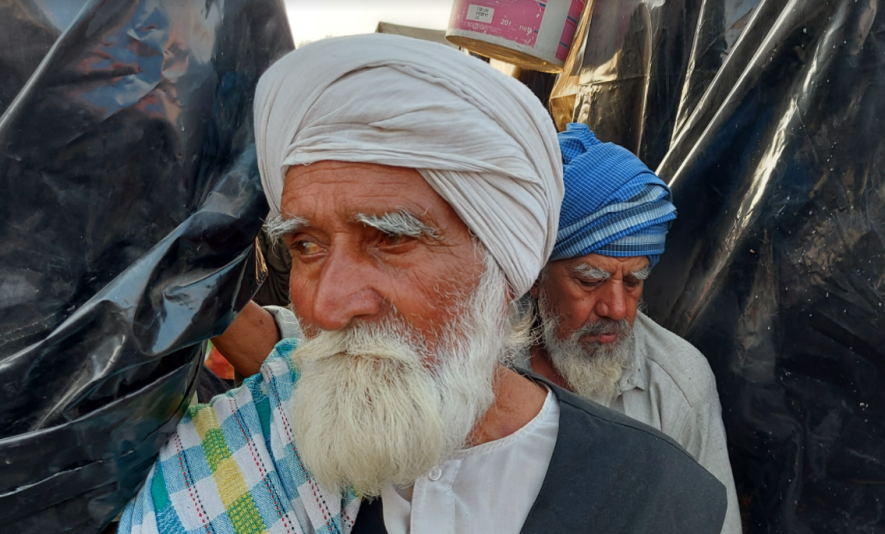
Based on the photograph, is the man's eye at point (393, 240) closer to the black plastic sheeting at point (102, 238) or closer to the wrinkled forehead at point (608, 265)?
the black plastic sheeting at point (102, 238)

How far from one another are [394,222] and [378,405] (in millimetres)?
367

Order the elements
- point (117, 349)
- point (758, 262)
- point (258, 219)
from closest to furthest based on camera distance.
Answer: point (117, 349) → point (258, 219) → point (758, 262)

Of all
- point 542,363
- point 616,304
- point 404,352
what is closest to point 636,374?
point 616,304

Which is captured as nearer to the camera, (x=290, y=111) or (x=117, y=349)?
(x=117, y=349)

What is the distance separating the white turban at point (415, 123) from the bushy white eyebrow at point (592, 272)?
108 centimetres

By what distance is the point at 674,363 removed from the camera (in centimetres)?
223

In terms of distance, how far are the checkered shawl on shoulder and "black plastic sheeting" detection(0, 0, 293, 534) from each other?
0.06 meters

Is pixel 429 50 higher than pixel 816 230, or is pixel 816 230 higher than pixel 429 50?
pixel 429 50

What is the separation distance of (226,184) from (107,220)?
0.25 m

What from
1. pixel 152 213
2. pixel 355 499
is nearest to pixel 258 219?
pixel 152 213

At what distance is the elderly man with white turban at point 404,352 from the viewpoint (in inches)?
47.3

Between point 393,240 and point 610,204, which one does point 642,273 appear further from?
point 393,240

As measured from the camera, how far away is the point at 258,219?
1.39 m

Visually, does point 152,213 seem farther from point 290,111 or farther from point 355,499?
point 355,499
